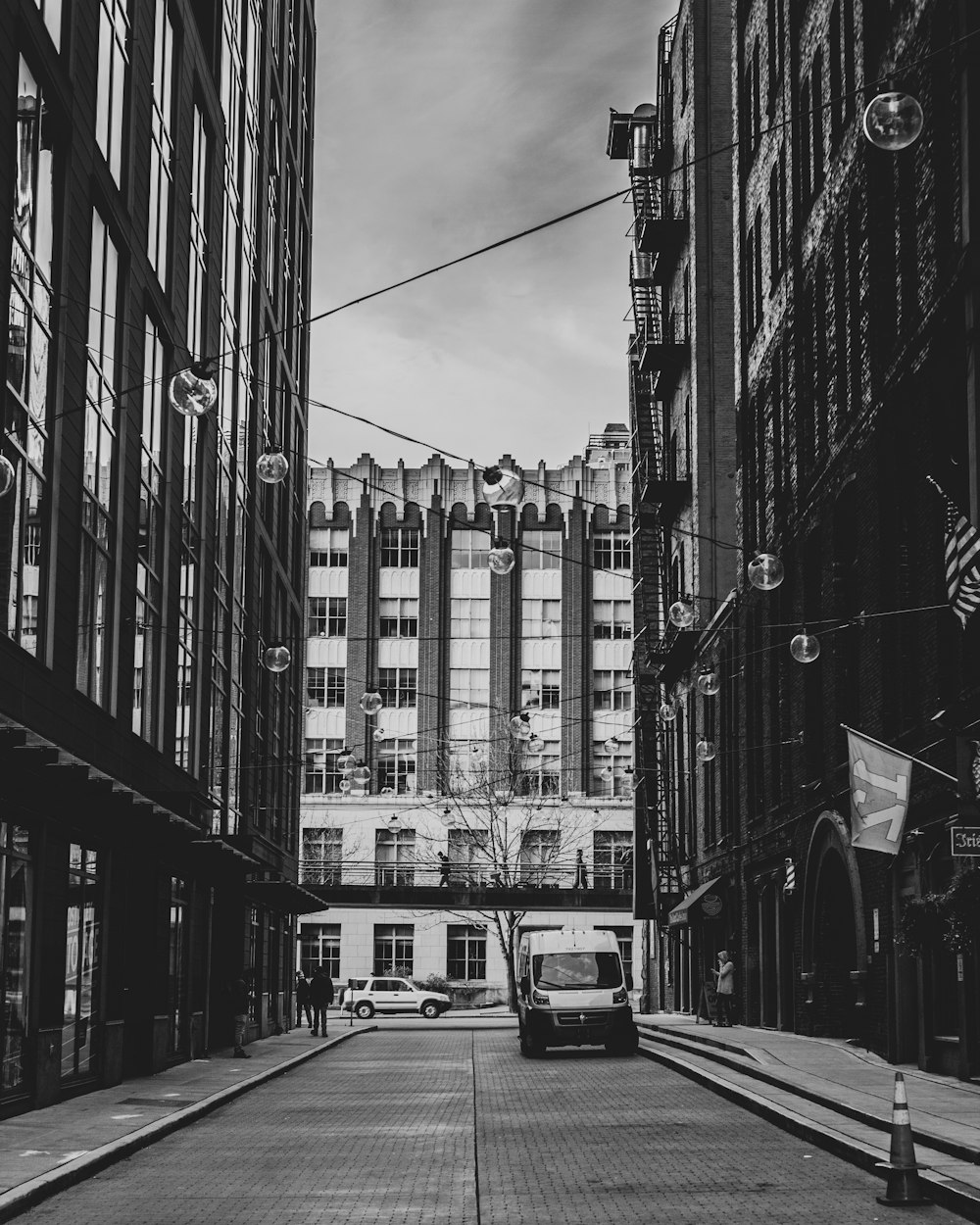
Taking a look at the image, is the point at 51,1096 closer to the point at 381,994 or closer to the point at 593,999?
the point at 593,999

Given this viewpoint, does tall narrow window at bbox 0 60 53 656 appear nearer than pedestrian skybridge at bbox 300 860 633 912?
Yes

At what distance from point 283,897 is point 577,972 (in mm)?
15732

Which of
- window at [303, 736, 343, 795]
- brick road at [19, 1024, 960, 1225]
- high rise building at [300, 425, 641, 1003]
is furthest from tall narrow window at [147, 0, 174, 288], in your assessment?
window at [303, 736, 343, 795]

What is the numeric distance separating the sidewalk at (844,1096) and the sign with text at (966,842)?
256cm

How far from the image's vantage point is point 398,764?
285ft

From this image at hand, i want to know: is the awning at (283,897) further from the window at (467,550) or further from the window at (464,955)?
the window at (467,550)

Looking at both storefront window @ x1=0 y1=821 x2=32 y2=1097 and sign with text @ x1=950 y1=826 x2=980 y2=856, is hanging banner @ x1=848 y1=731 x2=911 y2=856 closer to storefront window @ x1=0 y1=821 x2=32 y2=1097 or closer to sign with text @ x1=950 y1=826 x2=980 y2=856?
sign with text @ x1=950 y1=826 x2=980 y2=856

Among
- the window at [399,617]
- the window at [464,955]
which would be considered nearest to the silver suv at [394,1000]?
the window at [464,955]

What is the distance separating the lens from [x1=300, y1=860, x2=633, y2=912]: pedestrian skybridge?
72.9 metres

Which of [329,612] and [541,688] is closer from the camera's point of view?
[541,688]

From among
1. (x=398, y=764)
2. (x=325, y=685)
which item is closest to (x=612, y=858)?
(x=398, y=764)

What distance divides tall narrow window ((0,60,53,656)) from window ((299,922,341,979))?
61431 millimetres

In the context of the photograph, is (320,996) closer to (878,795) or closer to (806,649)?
(806,649)

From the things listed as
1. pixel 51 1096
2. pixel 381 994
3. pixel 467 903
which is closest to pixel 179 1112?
pixel 51 1096
